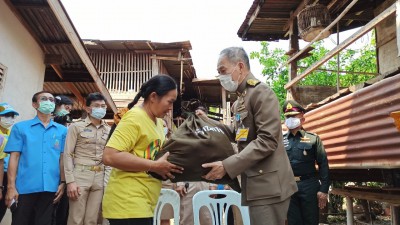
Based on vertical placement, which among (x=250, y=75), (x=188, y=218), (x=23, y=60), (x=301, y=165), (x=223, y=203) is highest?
(x=23, y=60)

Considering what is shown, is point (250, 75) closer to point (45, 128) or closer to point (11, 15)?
point (45, 128)

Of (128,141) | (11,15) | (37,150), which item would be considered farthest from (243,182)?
(11,15)

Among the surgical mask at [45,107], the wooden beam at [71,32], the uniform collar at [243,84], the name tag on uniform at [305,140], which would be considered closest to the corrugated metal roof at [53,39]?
the wooden beam at [71,32]

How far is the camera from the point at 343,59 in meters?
18.6

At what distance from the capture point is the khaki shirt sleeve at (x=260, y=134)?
198 cm

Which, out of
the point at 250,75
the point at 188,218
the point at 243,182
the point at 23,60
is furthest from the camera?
the point at 23,60

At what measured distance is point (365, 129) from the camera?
12.5 ft

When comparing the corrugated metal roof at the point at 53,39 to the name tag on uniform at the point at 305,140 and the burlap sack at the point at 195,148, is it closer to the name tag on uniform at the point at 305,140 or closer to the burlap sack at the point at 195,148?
the burlap sack at the point at 195,148

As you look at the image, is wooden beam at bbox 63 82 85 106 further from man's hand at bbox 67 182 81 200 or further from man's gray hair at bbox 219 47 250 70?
man's gray hair at bbox 219 47 250 70

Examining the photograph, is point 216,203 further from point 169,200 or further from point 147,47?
point 147,47

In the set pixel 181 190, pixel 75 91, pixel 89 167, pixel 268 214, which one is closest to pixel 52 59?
pixel 75 91

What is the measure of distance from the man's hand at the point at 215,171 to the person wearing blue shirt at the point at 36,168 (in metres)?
2.34

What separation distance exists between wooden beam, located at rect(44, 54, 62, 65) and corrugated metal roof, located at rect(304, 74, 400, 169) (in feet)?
15.4

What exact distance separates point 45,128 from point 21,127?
10.2 inches
